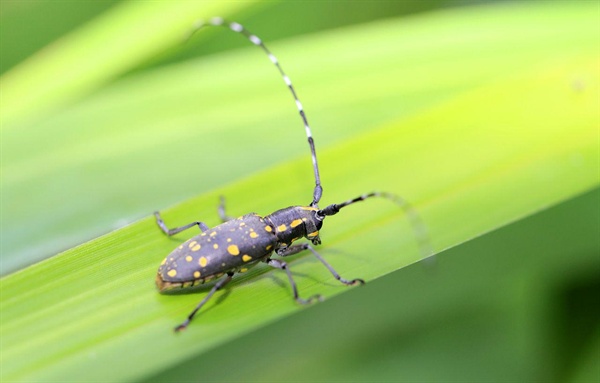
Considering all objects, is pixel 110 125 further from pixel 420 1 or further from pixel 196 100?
pixel 420 1

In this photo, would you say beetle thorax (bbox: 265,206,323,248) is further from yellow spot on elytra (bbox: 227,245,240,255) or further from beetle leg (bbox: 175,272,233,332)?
beetle leg (bbox: 175,272,233,332)

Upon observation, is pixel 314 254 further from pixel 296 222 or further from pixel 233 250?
pixel 233 250

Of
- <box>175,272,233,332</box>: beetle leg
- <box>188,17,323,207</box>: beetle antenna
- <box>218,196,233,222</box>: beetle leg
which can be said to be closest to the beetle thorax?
<box>188,17,323,207</box>: beetle antenna

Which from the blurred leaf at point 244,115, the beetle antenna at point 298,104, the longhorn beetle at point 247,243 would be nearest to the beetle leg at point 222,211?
the longhorn beetle at point 247,243

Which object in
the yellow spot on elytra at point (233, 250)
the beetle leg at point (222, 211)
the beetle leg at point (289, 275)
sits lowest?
the beetle leg at point (289, 275)

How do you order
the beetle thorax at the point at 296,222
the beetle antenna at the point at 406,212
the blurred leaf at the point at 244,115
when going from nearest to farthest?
1. the beetle antenna at the point at 406,212
2. the blurred leaf at the point at 244,115
3. the beetle thorax at the point at 296,222

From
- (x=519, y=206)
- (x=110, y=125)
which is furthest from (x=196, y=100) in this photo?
(x=519, y=206)

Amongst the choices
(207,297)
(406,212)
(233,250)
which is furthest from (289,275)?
(406,212)

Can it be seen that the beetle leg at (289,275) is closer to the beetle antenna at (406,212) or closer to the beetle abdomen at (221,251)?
the beetle abdomen at (221,251)
